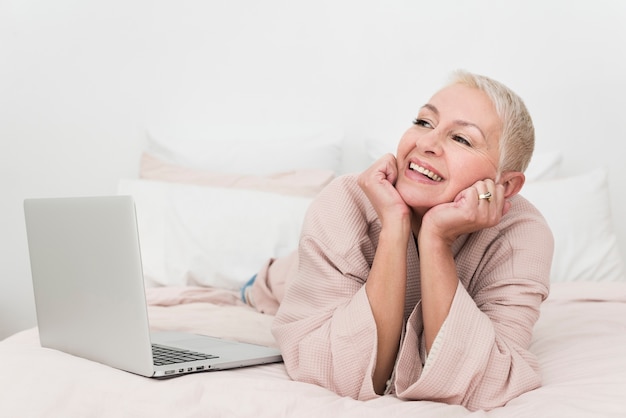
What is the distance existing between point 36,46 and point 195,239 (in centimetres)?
122

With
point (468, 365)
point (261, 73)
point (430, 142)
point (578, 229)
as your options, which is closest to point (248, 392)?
point (468, 365)

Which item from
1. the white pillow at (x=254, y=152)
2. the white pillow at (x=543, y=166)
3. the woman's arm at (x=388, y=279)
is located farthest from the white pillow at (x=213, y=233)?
the woman's arm at (x=388, y=279)

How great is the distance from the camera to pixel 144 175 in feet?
9.17

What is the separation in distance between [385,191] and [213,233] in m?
1.04

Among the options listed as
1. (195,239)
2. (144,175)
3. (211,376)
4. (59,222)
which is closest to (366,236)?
(211,376)

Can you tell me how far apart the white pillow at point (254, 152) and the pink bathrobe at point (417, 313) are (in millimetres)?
1207

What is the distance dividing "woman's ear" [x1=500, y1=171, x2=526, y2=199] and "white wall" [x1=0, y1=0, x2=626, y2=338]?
1.50 metres

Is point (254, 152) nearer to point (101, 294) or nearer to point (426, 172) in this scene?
point (426, 172)

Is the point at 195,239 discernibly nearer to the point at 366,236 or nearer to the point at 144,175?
the point at 144,175

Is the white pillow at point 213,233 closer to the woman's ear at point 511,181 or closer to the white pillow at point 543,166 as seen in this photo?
the white pillow at point 543,166

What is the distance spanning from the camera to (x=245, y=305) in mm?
2303

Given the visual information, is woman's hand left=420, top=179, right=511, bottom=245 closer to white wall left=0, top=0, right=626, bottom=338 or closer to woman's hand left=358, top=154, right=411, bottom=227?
woman's hand left=358, top=154, right=411, bottom=227

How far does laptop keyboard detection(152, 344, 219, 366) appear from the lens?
1.42m

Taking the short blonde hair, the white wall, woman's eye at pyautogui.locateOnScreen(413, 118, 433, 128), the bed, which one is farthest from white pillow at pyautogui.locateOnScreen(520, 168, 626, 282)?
woman's eye at pyautogui.locateOnScreen(413, 118, 433, 128)
